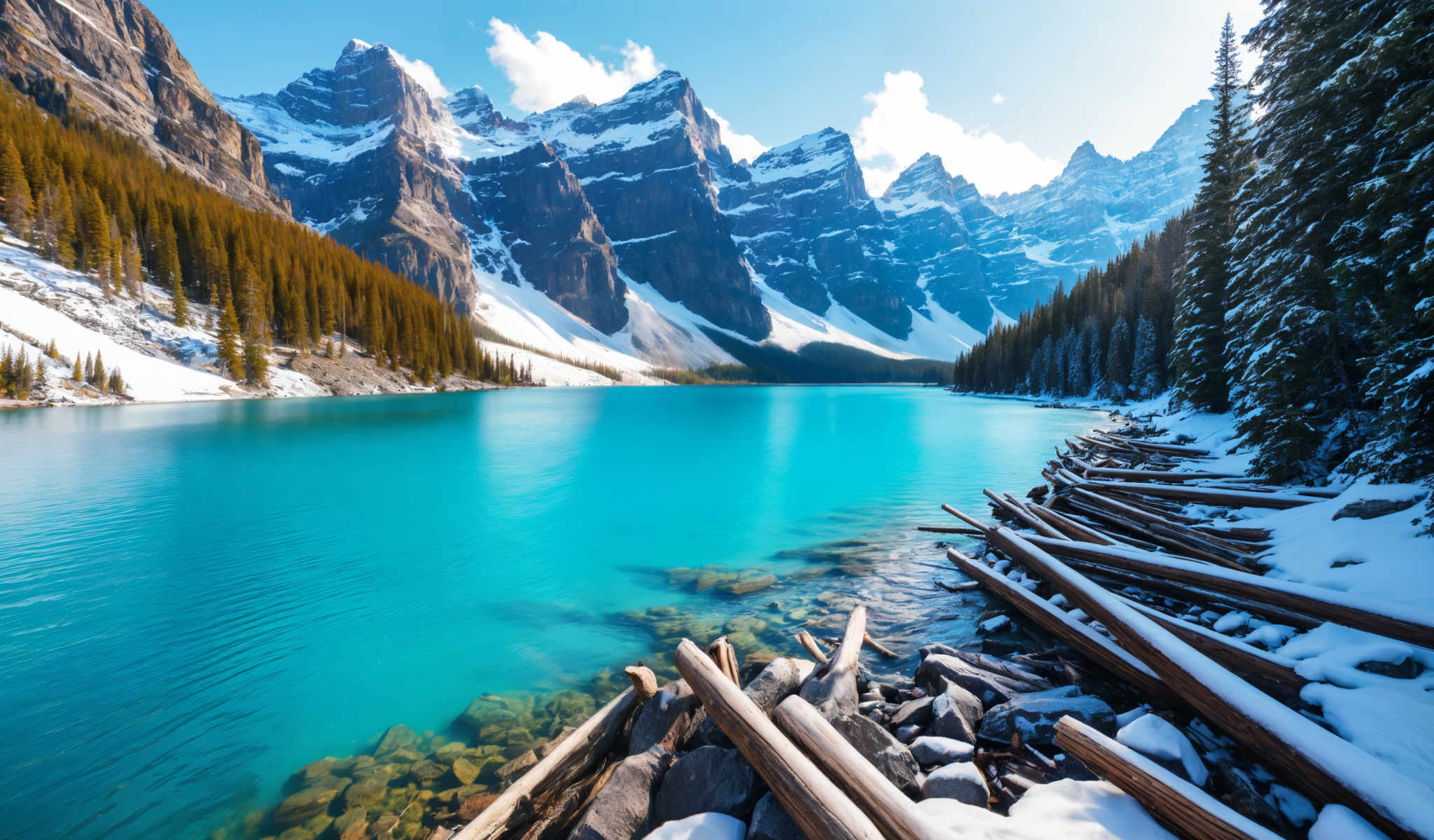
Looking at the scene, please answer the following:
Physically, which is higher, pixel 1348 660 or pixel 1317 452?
pixel 1317 452

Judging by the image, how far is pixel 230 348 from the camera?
61031 millimetres

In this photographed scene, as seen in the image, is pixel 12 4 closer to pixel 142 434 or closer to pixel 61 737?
pixel 142 434

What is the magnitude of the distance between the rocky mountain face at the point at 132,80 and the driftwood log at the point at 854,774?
170383 mm

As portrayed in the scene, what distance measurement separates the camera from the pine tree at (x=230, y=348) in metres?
61.1

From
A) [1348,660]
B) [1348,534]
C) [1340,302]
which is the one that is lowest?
[1348,660]

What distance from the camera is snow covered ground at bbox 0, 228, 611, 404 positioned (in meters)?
45.9

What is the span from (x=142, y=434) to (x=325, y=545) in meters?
28.7

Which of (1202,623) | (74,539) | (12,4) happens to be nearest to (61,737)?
(74,539)

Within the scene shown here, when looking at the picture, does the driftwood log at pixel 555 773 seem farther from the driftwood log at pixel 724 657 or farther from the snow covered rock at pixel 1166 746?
the snow covered rock at pixel 1166 746

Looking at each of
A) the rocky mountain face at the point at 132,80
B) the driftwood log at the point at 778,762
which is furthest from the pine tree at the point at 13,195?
the driftwood log at the point at 778,762

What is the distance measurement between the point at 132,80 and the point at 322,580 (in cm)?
20388

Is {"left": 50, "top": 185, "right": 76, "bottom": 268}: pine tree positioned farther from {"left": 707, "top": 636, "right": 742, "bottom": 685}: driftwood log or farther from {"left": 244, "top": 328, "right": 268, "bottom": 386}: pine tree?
{"left": 707, "top": 636, "right": 742, "bottom": 685}: driftwood log

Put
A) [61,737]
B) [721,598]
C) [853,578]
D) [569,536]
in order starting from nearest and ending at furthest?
[61,737], [721,598], [853,578], [569,536]

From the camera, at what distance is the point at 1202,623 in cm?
668
